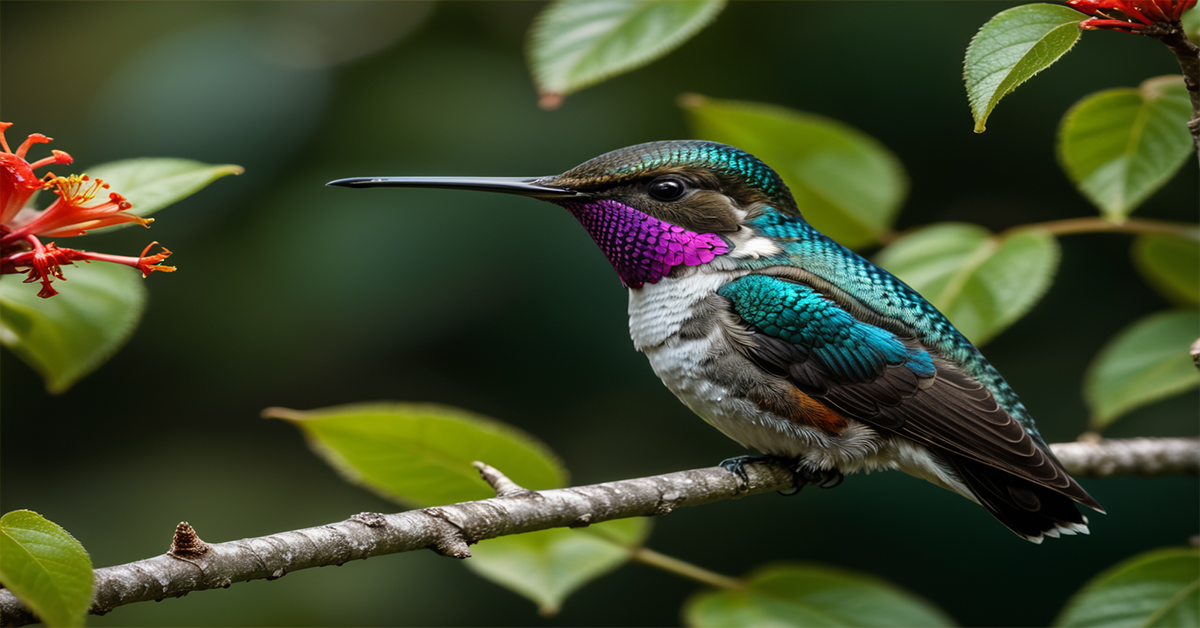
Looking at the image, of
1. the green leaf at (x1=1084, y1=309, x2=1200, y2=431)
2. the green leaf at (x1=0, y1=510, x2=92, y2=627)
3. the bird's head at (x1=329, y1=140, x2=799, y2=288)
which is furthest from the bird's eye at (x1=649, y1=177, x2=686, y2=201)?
the green leaf at (x1=0, y1=510, x2=92, y2=627)

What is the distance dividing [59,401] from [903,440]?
4.33 m

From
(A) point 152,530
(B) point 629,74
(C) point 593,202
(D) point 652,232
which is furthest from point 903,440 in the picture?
(A) point 152,530

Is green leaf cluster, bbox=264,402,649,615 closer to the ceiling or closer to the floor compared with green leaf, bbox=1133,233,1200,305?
closer to the floor

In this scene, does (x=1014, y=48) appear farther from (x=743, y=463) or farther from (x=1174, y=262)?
(x=1174, y=262)

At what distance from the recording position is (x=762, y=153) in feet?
9.04

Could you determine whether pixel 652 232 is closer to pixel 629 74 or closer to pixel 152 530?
pixel 629 74

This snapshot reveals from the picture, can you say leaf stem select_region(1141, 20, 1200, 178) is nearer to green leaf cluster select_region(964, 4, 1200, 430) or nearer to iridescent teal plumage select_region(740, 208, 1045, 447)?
A: green leaf cluster select_region(964, 4, 1200, 430)

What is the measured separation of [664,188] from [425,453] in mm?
850

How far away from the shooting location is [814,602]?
252 cm

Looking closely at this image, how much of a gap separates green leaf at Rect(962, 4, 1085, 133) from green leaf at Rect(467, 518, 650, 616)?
1.33 m

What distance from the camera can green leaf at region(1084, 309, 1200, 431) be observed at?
2492mm

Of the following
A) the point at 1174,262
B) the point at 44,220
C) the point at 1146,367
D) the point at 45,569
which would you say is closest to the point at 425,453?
the point at 44,220

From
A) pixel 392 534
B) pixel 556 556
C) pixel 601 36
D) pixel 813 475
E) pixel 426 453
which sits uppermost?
pixel 601 36

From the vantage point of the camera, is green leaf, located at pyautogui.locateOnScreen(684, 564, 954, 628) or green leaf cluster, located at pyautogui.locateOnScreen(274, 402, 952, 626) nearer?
green leaf cluster, located at pyautogui.locateOnScreen(274, 402, 952, 626)
